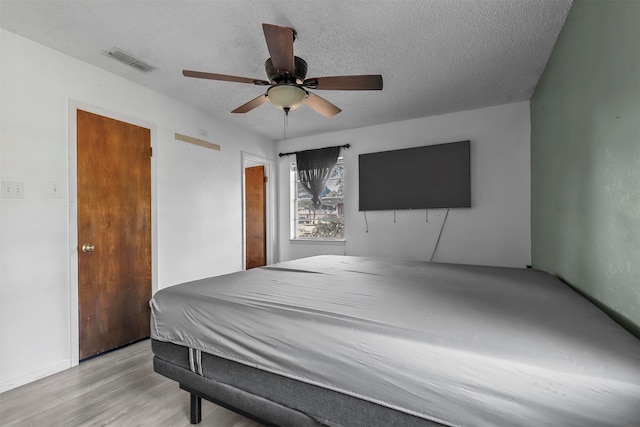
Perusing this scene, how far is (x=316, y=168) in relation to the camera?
184 inches

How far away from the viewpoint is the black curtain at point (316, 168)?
4586 mm

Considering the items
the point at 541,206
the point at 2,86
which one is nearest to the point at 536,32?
the point at 541,206

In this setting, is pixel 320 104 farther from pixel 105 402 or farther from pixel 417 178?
pixel 105 402

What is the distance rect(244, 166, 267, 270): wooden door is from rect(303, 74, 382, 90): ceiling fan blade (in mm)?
3149

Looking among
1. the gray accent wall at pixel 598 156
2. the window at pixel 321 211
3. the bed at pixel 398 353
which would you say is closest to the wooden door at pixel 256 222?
the window at pixel 321 211

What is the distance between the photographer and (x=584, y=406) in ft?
2.52

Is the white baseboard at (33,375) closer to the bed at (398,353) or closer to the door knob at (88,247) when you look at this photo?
the door knob at (88,247)

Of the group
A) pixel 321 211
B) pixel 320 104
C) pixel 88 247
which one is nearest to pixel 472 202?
pixel 321 211

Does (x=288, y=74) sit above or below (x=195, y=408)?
above

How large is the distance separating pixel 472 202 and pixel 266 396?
335 centimetres

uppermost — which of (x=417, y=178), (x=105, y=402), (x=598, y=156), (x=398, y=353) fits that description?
(x=417, y=178)

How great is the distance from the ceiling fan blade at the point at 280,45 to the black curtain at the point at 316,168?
2.64 meters

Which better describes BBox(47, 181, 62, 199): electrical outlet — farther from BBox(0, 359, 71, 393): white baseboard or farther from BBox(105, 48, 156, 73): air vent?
BBox(0, 359, 71, 393): white baseboard

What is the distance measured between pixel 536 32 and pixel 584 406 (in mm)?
2494
